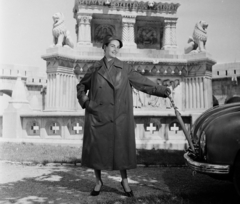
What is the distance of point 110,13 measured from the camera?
14125 mm

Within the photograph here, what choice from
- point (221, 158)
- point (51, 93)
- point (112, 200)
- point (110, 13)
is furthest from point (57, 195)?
point (110, 13)

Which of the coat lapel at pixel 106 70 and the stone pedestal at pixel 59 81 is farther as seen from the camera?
the stone pedestal at pixel 59 81

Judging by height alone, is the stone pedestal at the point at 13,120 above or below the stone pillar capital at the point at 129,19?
below

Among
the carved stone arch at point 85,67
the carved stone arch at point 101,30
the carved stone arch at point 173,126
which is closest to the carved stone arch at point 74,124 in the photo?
the carved stone arch at point 173,126

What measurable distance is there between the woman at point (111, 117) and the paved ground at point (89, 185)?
380 mm

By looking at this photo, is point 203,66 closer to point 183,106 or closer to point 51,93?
point 183,106

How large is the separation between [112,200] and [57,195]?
0.89 m

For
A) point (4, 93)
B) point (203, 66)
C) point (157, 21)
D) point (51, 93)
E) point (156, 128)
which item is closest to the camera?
point (156, 128)

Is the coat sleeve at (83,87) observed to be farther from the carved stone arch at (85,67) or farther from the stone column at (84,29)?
the stone column at (84,29)

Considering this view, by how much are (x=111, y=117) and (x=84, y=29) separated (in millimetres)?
10865

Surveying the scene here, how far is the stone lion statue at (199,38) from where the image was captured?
12648 mm

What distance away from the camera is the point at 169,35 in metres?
14.6

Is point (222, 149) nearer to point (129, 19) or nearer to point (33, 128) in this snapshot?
point (33, 128)

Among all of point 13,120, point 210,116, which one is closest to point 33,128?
point 13,120
